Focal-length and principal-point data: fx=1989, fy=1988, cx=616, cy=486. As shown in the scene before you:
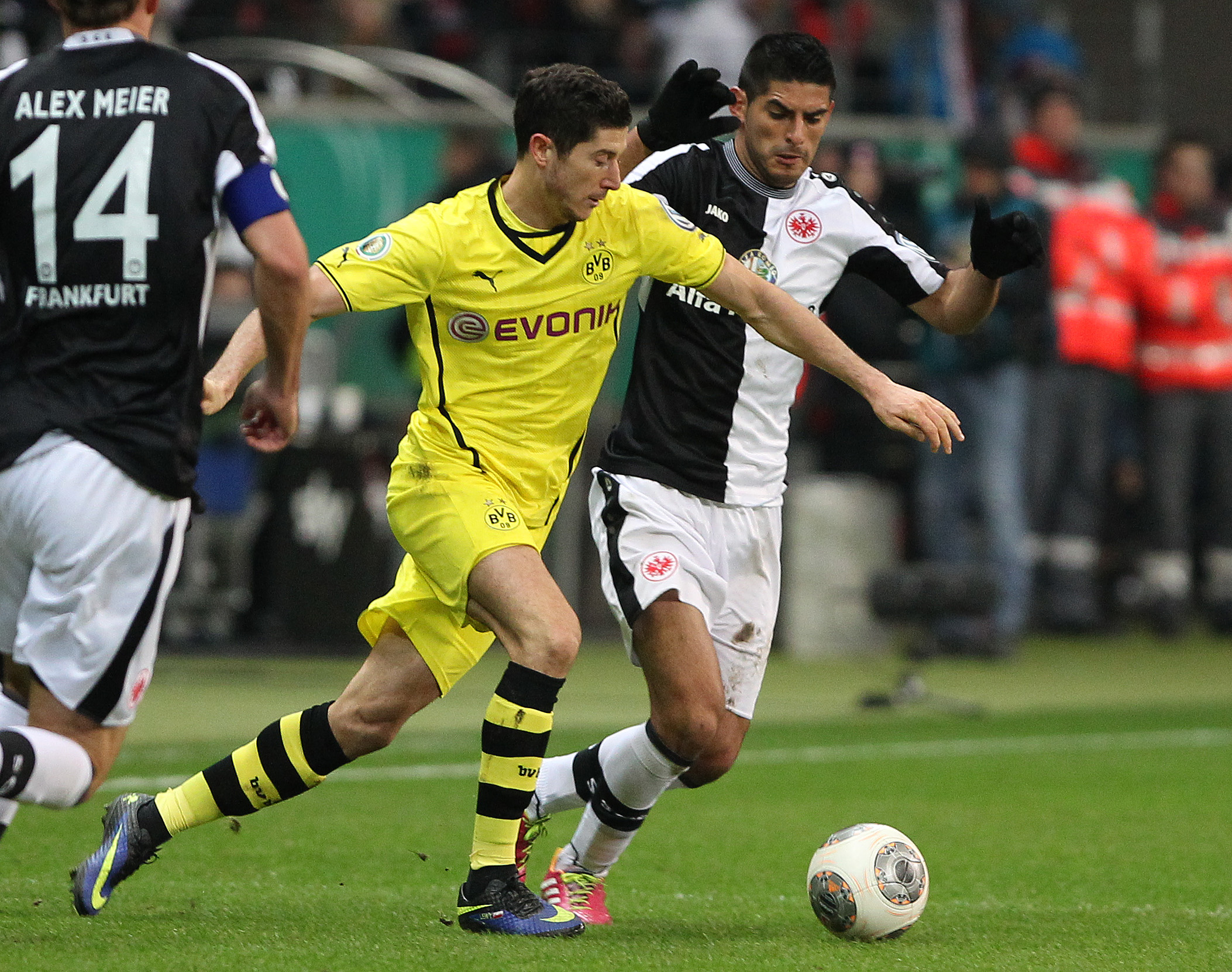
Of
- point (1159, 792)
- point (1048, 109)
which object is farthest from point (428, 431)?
point (1048, 109)

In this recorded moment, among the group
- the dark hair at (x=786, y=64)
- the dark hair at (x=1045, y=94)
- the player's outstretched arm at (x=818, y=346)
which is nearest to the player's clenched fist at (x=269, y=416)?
the player's outstretched arm at (x=818, y=346)

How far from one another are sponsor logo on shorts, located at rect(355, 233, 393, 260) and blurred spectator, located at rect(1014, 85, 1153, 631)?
840cm

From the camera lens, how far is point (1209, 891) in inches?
240

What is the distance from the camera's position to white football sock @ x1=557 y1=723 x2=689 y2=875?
5.60 m

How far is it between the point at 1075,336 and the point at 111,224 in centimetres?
998

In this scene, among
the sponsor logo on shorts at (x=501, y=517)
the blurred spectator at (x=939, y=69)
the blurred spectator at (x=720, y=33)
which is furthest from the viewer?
the blurred spectator at (x=939, y=69)

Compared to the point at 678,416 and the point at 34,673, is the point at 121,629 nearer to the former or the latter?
the point at 34,673

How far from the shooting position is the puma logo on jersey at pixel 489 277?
5418 millimetres

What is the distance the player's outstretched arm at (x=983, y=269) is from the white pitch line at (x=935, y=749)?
11.1 ft

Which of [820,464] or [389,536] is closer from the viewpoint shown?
[389,536]

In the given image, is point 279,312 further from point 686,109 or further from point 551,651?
point 686,109

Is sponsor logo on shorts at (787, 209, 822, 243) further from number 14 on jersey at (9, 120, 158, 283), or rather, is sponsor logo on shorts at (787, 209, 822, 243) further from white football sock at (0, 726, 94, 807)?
white football sock at (0, 726, 94, 807)

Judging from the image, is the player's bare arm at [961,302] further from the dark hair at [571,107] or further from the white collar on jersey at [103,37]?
the white collar on jersey at [103,37]

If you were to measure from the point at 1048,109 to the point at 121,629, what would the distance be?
10.2 meters
